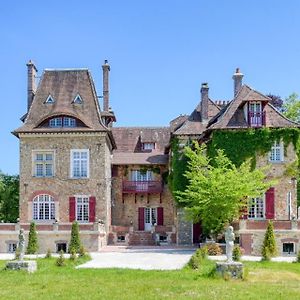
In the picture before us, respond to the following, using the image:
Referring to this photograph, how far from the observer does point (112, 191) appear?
46281mm

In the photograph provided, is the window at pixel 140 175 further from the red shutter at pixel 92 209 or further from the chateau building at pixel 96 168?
the red shutter at pixel 92 209

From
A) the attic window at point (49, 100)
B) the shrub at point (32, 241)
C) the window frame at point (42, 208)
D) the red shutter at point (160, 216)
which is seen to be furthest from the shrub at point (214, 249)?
the attic window at point (49, 100)

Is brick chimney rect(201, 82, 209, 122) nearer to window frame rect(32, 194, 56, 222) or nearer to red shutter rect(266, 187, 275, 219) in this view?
red shutter rect(266, 187, 275, 219)

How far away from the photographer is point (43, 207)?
3934 centimetres

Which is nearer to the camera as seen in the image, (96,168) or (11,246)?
(11,246)

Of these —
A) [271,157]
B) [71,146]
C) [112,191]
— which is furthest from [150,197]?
[271,157]

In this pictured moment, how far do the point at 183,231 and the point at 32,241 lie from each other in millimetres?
10302

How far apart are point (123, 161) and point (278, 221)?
1591 centimetres

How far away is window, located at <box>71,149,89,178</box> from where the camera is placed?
39656 mm

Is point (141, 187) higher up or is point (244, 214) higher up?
point (141, 187)

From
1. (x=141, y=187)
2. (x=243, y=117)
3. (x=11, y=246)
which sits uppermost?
(x=243, y=117)

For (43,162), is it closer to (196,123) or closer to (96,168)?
(96,168)

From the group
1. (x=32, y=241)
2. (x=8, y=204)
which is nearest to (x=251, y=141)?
(x=32, y=241)

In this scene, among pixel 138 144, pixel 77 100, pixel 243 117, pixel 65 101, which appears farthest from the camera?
pixel 138 144
